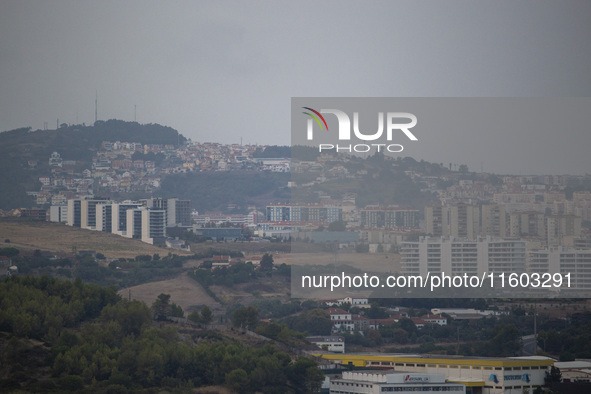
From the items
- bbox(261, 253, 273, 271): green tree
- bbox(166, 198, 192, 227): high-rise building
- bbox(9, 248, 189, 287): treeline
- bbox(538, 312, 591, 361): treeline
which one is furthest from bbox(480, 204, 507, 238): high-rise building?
bbox(166, 198, 192, 227): high-rise building

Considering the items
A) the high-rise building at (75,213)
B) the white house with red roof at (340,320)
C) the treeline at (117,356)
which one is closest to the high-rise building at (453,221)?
the white house with red roof at (340,320)

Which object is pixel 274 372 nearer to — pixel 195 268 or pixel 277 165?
pixel 195 268

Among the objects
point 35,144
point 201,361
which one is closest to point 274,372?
point 201,361

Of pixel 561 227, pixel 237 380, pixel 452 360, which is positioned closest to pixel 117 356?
pixel 237 380

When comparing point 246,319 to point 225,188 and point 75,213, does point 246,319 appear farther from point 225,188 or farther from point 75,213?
point 225,188

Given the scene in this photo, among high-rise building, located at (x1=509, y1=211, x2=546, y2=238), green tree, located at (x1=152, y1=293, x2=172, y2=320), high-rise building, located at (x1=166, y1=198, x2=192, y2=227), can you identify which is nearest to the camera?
green tree, located at (x1=152, y1=293, x2=172, y2=320)

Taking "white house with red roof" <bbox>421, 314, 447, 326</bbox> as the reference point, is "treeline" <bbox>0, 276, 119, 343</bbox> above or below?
above

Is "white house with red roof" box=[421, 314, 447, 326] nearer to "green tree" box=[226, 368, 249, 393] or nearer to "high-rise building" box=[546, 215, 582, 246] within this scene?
"high-rise building" box=[546, 215, 582, 246]
